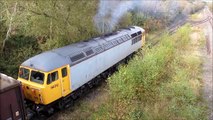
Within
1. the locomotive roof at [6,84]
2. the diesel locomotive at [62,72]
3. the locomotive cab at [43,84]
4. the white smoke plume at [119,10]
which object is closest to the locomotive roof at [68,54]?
the diesel locomotive at [62,72]

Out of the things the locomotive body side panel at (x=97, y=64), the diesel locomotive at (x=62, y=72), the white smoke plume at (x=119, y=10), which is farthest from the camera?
the white smoke plume at (x=119, y=10)

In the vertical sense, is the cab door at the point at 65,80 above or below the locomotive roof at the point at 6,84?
below

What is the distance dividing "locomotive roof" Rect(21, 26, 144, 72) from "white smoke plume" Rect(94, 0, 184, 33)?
14.2ft

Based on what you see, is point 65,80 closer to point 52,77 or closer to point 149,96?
point 52,77

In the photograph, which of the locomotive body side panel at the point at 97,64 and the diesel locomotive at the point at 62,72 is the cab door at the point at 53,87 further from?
the locomotive body side panel at the point at 97,64

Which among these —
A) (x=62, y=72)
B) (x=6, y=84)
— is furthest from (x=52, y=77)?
(x=6, y=84)

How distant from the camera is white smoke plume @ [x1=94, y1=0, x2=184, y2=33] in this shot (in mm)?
21969

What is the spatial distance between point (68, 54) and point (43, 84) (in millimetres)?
2192

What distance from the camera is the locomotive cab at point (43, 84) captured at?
39.4 feet

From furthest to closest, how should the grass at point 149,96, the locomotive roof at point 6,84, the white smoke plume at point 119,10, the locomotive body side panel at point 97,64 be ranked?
the white smoke plume at point 119,10 < the locomotive body side panel at point 97,64 < the grass at point 149,96 < the locomotive roof at point 6,84

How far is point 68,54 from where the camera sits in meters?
13.4

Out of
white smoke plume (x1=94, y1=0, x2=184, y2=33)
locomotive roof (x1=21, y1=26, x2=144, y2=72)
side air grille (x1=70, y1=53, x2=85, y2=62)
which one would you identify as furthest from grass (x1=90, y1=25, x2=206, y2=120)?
white smoke plume (x1=94, y1=0, x2=184, y2=33)

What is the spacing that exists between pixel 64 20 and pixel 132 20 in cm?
1505

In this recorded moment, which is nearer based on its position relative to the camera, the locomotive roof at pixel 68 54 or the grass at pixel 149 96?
the grass at pixel 149 96
